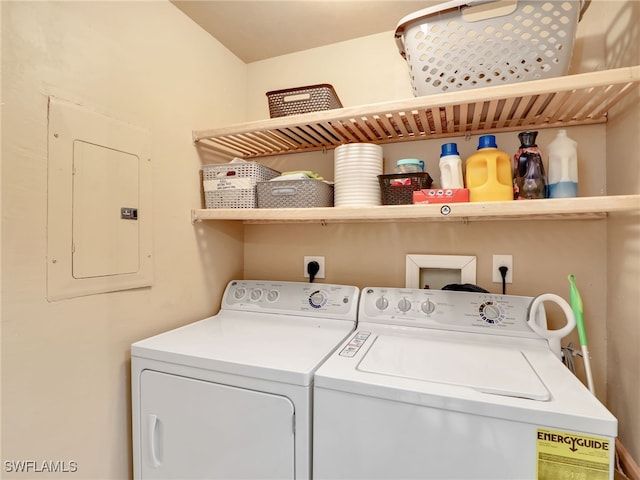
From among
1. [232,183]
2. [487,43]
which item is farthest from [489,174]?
[232,183]

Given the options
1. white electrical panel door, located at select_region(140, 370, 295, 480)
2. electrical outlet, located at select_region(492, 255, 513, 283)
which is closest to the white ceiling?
electrical outlet, located at select_region(492, 255, 513, 283)

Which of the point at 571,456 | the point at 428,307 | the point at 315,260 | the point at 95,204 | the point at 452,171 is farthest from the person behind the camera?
the point at 315,260

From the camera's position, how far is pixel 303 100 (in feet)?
4.55

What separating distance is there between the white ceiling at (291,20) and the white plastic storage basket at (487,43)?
0.39 m

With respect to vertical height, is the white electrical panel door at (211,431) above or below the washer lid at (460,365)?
below

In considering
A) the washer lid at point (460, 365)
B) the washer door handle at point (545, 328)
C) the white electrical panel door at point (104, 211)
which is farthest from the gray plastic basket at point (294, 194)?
the washer door handle at point (545, 328)

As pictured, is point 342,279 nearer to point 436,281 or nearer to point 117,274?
point 436,281

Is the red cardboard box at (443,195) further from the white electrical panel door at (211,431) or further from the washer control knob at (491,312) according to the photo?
the white electrical panel door at (211,431)

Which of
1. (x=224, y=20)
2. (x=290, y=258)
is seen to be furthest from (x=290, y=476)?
(x=224, y=20)

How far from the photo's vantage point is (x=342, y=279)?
1.65 meters

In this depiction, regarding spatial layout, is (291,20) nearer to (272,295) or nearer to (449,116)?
(449,116)

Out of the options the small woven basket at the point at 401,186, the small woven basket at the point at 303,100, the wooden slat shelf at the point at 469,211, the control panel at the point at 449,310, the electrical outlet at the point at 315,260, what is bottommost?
the control panel at the point at 449,310

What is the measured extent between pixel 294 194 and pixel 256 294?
0.56m

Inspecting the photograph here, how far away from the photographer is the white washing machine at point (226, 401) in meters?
0.93
